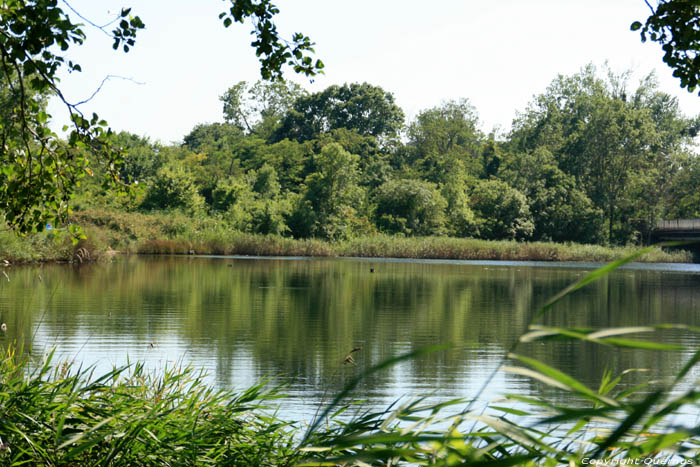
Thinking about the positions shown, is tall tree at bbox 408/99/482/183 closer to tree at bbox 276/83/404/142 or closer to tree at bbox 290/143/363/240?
tree at bbox 276/83/404/142

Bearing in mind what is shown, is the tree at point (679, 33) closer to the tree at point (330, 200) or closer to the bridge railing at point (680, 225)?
the tree at point (330, 200)

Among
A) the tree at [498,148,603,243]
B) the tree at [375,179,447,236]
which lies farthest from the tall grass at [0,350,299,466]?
the tree at [498,148,603,243]

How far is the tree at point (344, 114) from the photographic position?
66500 millimetres

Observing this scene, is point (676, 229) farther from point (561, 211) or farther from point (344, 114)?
point (344, 114)

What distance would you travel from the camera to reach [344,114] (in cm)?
6712

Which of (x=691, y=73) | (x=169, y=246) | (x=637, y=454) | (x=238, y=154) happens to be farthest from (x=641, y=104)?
(x=637, y=454)

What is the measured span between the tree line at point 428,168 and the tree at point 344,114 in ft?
0.34

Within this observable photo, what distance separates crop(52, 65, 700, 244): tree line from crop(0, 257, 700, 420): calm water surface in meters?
20.2

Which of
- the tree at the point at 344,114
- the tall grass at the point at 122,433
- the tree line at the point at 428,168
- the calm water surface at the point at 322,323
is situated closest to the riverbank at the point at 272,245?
the tree line at the point at 428,168

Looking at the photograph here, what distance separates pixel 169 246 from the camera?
137 feet

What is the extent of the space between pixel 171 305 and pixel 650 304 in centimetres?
1201

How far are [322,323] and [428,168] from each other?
49141 millimetres

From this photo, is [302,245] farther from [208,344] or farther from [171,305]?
[208,344]

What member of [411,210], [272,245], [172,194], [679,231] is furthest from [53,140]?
[679,231]
